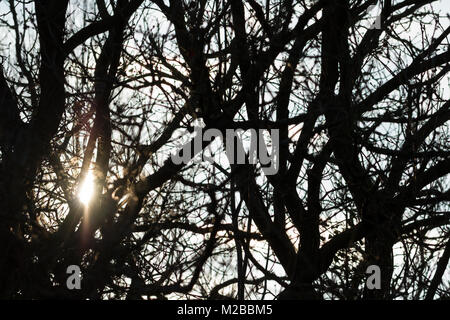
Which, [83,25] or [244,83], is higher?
[83,25]

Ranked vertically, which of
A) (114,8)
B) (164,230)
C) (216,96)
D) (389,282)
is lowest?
(389,282)

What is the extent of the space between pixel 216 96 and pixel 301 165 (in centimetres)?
109

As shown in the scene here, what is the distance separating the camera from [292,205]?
275 inches

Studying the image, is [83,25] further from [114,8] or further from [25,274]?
[25,274]

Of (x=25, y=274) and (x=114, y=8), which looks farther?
(x=114, y=8)

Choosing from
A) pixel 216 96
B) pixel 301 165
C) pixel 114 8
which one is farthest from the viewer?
pixel 114 8

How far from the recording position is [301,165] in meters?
6.40

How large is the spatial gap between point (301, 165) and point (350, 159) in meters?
0.46
